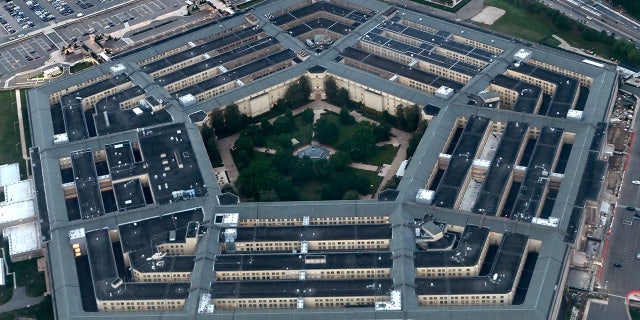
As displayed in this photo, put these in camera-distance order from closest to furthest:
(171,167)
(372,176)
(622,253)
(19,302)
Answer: (19,302) < (622,253) < (171,167) < (372,176)

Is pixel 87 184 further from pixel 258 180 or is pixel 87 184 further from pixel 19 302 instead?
pixel 258 180

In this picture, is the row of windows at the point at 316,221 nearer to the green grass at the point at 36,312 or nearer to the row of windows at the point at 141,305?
the row of windows at the point at 141,305

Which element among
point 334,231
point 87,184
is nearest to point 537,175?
point 334,231

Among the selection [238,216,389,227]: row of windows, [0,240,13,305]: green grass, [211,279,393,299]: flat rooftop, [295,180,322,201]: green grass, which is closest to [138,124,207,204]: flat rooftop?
[238,216,389,227]: row of windows

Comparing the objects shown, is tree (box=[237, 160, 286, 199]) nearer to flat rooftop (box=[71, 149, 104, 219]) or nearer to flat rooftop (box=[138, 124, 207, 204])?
flat rooftop (box=[138, 124, 207, 204])

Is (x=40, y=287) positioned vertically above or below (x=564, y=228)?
below

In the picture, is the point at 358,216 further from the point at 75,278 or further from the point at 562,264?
the point at 75,278

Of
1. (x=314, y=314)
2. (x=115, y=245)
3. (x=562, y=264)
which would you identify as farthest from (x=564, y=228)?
(x=115, y=245)
